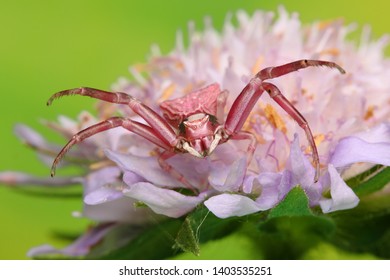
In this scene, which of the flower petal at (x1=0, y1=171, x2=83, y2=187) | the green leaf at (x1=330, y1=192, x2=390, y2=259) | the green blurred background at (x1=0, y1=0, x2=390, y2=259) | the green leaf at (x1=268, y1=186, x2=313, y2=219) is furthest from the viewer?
the green blurred background at (x1=0, y1=0, x2=390, y2=259)

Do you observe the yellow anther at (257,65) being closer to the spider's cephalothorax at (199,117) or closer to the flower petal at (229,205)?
the spider's cephalothorax at (199,117)

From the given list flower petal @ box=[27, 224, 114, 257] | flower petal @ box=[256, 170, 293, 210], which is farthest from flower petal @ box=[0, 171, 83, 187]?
flower petal @ box=[256, 170, 293, 210]

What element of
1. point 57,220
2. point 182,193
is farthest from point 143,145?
point 57,220

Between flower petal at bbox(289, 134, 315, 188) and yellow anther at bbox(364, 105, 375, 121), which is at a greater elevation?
yellow anther at bbox(364, 105, 375, 121)

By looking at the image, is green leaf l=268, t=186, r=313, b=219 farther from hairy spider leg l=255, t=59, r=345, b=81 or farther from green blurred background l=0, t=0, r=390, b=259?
green blurred background l=0, t=0, r=390, b=259

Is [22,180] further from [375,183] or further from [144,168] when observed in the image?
[375,183]

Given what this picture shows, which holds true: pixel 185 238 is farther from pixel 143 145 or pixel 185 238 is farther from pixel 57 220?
pixel 57 220
